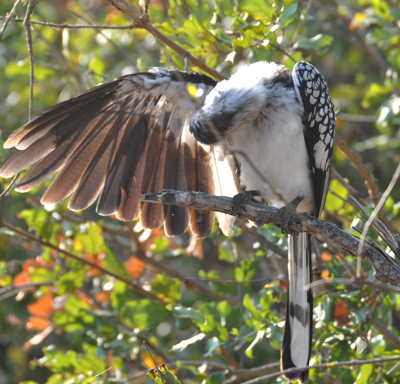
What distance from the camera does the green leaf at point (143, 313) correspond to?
307cm

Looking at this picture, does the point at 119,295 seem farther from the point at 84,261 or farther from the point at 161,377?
the point at 161,377

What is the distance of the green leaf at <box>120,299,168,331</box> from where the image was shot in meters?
3.07

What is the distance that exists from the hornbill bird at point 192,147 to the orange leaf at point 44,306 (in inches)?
45.1

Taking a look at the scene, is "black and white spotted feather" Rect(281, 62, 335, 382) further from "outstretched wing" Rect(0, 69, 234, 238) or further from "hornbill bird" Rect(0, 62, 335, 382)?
"outstretched wing" Rect(0, 69, 234, 238)

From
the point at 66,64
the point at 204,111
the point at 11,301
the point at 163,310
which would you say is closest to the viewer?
the point at 204,111

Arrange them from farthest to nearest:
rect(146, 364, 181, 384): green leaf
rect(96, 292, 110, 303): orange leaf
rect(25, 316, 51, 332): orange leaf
Answer: 1. rect(96, 292, 110, 303): orange leaf
2. rect(25, 316, 51, 332): orange leaf
3. rect(146, 364, 181, 384): green leaf

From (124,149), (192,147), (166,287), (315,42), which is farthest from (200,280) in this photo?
(315,42)

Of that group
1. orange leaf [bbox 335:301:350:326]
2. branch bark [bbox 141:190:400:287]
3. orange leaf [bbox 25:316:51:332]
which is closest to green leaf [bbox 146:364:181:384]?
branch bark [bbox 141:190:400:287]

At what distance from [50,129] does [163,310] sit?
133 cm

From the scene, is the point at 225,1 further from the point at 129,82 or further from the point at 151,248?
the point at 151,248

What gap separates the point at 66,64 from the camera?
4.07 metres

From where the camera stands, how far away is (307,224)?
77.4 inches

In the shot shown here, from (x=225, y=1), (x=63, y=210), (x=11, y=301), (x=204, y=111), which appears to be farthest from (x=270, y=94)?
(x=11, y=301)

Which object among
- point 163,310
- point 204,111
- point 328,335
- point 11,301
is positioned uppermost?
point 204,111
